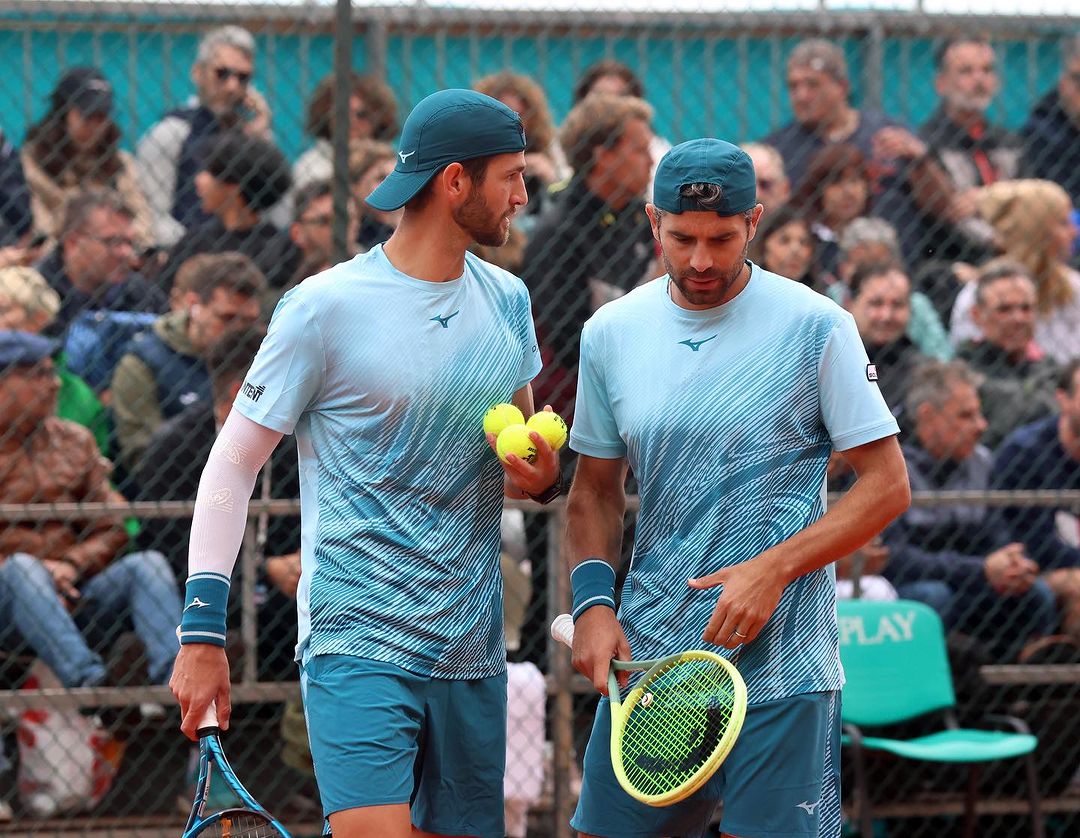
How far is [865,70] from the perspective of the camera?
6.96m

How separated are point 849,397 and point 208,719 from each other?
4.78ft

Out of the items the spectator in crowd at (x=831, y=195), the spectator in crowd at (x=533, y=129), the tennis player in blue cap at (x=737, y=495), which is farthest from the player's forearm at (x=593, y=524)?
the spectator in crowd at (x=831, y=195)

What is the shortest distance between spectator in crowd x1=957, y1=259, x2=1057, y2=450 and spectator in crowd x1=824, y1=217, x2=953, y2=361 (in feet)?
0.41

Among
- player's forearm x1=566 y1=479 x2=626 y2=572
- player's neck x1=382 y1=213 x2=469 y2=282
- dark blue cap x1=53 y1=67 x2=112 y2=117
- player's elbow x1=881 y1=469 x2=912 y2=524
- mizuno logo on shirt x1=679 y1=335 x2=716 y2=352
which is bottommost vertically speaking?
player's forearm x1=566 y1=479 x2=626 y2=572

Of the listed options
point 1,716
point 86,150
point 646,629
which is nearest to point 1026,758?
point 646,629

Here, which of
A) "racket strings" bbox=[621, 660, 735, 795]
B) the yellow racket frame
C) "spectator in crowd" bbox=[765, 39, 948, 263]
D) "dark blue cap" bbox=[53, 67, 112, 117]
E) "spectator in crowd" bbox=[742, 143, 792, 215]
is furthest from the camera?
"spectator in crowd" bbox=[765, 39, 948, 263]

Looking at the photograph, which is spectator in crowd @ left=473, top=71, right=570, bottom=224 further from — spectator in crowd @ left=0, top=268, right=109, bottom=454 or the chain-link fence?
spectator in crowd @ left=0, top=268, right=109, bottom=454

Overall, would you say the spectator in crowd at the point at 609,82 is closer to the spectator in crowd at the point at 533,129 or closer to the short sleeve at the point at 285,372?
the spectator in crowd at the point at 533,129

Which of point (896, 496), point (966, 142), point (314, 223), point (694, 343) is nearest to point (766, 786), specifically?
point (896, 496)

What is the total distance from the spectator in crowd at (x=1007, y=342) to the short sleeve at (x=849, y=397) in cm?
307

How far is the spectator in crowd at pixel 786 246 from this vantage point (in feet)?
19.9

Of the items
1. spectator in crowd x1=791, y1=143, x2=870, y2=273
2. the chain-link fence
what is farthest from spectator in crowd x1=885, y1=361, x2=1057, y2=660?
spectator in crowd x1=791, y1=143, x2=870, y2=273

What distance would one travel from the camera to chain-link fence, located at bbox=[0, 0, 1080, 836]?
511cm

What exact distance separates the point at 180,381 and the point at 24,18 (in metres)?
1.62
